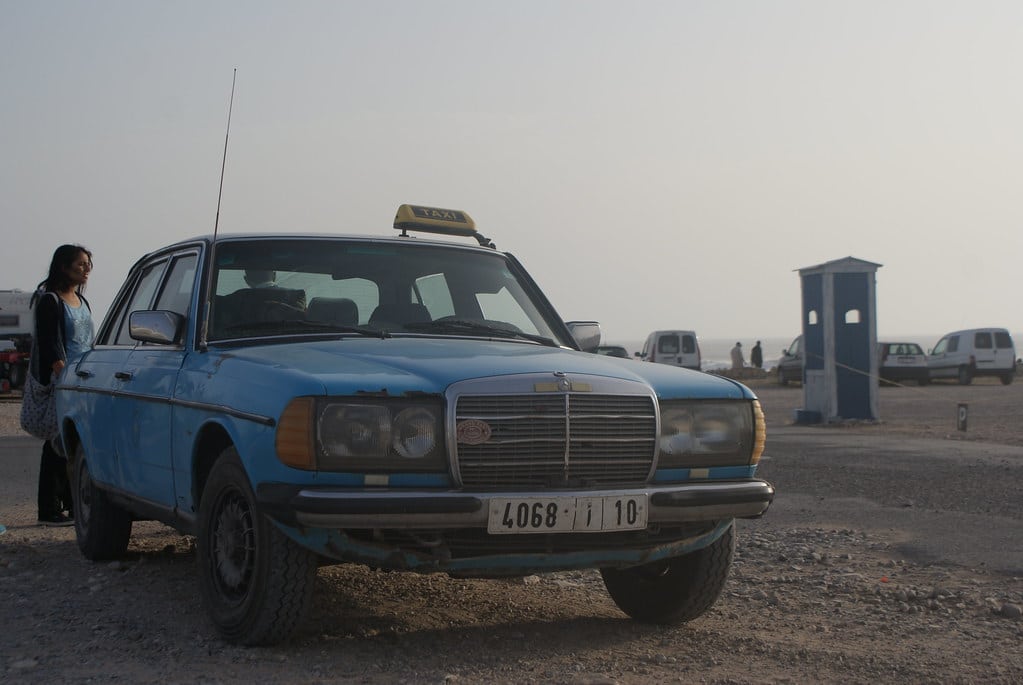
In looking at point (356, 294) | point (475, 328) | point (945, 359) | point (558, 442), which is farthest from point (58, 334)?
point (945, 359)

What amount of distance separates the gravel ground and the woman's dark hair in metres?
1.64

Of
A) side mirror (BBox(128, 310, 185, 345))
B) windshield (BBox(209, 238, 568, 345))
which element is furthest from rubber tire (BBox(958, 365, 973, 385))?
side mirror (BBox(128, 310, 185, 345))

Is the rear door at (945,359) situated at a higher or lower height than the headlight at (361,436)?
higher

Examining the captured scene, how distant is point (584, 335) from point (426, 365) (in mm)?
1776

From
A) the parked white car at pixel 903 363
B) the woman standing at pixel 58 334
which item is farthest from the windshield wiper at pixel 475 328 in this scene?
the parked white car at pixel 903 363

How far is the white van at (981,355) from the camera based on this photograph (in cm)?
3981

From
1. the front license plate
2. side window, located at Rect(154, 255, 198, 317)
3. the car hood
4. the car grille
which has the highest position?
side window, located at Rect(154, 255, 198, 317)

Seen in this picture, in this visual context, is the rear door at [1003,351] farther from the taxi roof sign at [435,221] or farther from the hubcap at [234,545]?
the hubcap at [234,545]

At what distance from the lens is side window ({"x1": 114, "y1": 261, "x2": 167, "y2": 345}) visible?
668 cm

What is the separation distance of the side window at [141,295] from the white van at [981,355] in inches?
1445

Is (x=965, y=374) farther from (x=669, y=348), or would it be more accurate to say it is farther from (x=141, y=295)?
(x=141, y=295)

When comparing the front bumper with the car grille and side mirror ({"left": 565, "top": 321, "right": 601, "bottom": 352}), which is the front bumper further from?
side mirror ({"left": 565, "top": 321, "right": 601, "bottom": 352})

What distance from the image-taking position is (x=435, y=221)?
22.0 ft

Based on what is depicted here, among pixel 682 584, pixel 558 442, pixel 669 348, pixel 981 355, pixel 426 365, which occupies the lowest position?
pixel 682 584
